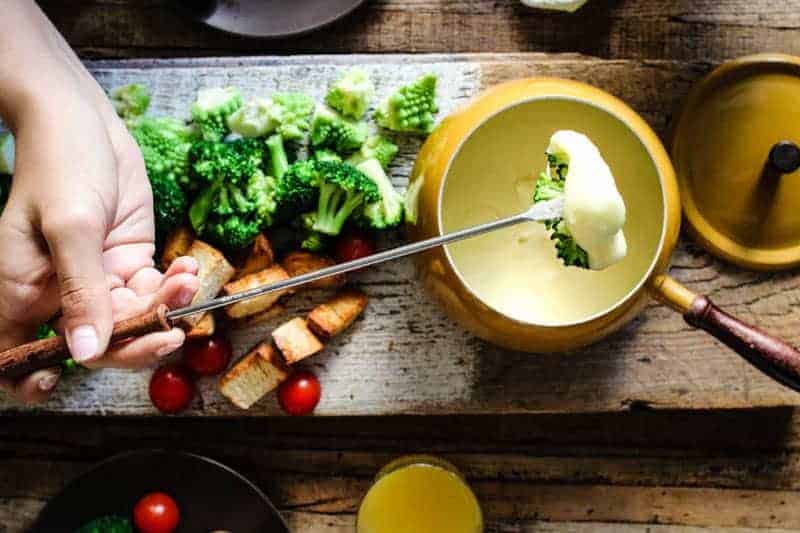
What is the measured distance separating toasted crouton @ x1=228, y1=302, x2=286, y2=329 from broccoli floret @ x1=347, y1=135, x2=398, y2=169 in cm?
29

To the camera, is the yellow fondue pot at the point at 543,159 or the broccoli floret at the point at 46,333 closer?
the yellow fondue pot at the point at 543,159

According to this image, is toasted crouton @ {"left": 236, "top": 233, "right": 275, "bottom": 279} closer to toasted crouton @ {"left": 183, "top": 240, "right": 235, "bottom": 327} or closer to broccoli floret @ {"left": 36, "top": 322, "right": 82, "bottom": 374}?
toasted crouton @ {"left": 183, "top": 240, "right": 235, "bottom": 327}

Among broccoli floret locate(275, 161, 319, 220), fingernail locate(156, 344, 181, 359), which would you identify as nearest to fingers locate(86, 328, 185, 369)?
fingernail locate(156, 344, 181, 359)

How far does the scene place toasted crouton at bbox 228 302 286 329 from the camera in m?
1.75

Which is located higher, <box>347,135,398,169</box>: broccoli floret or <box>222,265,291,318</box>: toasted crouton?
<box>347,135,398,169</box>: broccoli floret

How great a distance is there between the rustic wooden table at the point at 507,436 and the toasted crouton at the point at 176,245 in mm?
353

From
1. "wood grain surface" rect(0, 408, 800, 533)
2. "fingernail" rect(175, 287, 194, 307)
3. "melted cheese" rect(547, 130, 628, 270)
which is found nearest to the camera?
"melted cheese" rect(547, 130, 628, 270)

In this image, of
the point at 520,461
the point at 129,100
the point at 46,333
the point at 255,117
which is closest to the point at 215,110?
the point at 255,117

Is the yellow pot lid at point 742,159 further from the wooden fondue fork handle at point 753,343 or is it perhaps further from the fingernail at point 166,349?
the fingernail at point 166,349

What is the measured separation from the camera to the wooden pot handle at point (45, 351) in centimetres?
137

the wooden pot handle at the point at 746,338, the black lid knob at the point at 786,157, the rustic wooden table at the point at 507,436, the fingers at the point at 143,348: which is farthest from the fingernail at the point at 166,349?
the black lid knob at the point at 786,157

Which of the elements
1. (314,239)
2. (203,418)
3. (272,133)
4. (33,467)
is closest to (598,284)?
(314,239)

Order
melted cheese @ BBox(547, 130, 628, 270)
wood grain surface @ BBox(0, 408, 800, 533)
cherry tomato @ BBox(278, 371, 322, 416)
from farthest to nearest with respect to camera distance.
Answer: wood grain surface @ BBox(0, 408, 800, 533)
cherry tomato @ BBox(278, 371, 322, 416)
melted cheese @ BBox(547, 130, 628, 270)

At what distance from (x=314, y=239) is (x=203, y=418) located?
480 mm
